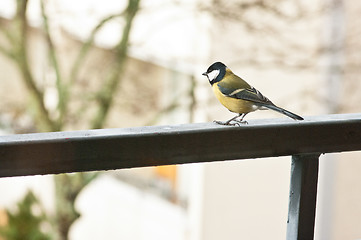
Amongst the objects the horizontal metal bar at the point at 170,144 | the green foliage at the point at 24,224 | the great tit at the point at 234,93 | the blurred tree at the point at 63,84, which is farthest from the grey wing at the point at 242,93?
the blurred tree at the point at 63,84

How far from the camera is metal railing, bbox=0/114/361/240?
0.53 meters

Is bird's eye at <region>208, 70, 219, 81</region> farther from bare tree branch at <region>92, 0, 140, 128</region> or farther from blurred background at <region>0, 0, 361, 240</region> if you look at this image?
bare tree branch at <region>92, 0, 140, 128</region>

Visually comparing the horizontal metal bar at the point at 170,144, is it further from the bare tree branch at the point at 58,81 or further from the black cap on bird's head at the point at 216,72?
the bare tree branch at the point at 58,81

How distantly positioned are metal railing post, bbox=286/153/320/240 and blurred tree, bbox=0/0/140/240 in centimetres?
328

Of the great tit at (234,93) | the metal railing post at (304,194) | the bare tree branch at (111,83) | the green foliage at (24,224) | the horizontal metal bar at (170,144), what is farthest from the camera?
the bare tree branch at (111,83)

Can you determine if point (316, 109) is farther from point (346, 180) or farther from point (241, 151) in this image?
point (241, 151)

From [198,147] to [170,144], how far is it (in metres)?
0.03

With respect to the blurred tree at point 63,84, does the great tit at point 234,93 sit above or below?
below

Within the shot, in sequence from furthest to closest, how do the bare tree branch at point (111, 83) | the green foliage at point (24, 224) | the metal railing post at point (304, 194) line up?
the bare tree branch at point (111, 83), the green foliage at point (24, 224), the metal railing post at point (304, 194)

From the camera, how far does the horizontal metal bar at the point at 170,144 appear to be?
530 millimetres

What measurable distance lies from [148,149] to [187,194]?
4373mm

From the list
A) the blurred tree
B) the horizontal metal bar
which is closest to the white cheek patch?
the horizontal metal bar

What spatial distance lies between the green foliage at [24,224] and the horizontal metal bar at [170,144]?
3.04m

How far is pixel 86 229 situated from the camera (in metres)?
5.71
